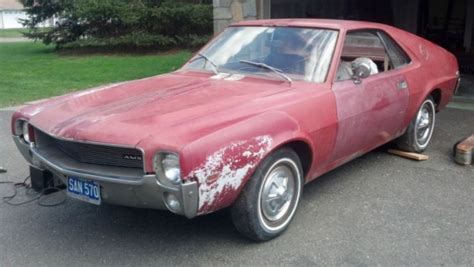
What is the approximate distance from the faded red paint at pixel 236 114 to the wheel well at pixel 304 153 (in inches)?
1.5

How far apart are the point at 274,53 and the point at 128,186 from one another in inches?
74.7

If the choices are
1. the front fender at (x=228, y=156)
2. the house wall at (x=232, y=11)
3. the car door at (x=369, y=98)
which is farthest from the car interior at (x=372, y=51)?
the house wall at (x=232, y=11)

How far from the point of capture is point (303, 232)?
12.4 ft

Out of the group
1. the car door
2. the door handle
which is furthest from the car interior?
the door handle

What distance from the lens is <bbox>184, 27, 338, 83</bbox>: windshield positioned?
14.1ft

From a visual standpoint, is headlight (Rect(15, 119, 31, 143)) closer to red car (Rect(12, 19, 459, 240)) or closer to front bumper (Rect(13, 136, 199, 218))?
red car (Rect(12, 19, 459, 240))

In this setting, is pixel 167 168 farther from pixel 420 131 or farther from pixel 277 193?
pixel 420 131

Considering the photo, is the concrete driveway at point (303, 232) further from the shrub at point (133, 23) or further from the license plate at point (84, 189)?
the shrub at point (133, 23)

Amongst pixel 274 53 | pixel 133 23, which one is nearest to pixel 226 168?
pixel 274 53

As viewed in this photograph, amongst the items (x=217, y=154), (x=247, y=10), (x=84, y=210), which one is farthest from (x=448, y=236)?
(x=247, y=10)

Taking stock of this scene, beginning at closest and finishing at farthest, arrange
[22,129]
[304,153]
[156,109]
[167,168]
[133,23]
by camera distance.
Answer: [167,168] → [156,109] → [304,153] → [22,129] → [133,23]

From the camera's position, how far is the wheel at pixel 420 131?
212 inches

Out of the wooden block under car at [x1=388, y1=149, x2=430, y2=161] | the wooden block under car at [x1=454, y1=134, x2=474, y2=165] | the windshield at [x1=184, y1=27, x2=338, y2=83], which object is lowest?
the wooden block under car at [x1=388, y1=149, x2=430, y2=161]

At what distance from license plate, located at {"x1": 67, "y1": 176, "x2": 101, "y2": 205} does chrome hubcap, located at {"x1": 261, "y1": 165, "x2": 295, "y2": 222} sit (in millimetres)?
1039
